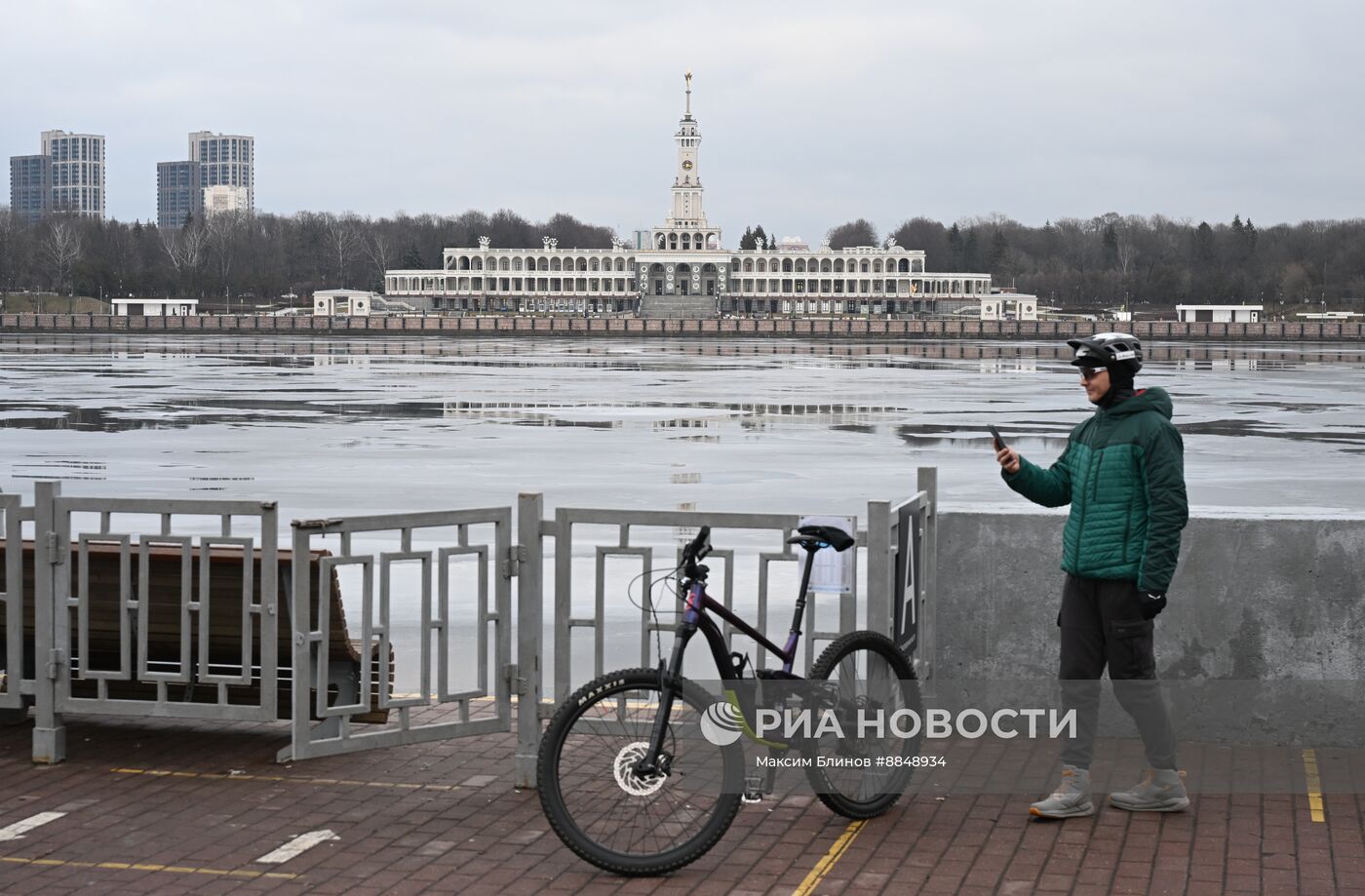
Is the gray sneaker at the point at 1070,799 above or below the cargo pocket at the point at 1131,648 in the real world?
below

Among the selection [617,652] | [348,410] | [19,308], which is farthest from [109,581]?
[19,308]

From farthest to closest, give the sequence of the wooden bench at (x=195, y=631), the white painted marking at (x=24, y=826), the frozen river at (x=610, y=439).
→ the frozen river at (x=610, y=439), the wooden bench at (x=195, y=631), the white painted marking at (x=24, y=826)

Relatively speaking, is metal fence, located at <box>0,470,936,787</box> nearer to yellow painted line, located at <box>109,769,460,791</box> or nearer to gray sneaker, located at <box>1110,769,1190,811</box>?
yellow painted line, located at <box>109,769,460,791</box>

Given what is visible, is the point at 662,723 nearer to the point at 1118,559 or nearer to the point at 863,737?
the point at 863,737

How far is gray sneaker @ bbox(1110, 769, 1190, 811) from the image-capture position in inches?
263

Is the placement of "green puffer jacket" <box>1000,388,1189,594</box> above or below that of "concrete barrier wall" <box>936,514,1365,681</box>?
above

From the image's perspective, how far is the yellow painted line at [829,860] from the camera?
19.1 ft

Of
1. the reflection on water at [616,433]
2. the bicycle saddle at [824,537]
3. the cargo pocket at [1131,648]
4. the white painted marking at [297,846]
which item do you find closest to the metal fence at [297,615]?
the bicycle saddle at [824,537]

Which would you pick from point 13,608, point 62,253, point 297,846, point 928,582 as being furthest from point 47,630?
point 62,253

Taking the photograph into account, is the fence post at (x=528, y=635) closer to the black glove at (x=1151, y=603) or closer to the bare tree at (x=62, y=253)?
the black glove at (x=1151, y=603)

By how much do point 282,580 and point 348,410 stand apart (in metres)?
24.6

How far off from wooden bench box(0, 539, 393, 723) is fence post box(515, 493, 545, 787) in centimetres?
59

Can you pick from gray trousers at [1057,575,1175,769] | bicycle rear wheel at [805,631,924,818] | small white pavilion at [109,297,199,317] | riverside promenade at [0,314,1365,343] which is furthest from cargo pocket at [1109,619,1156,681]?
small white pavilion at [109,297,199,317]

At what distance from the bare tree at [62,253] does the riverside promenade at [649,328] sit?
54.3 meters
